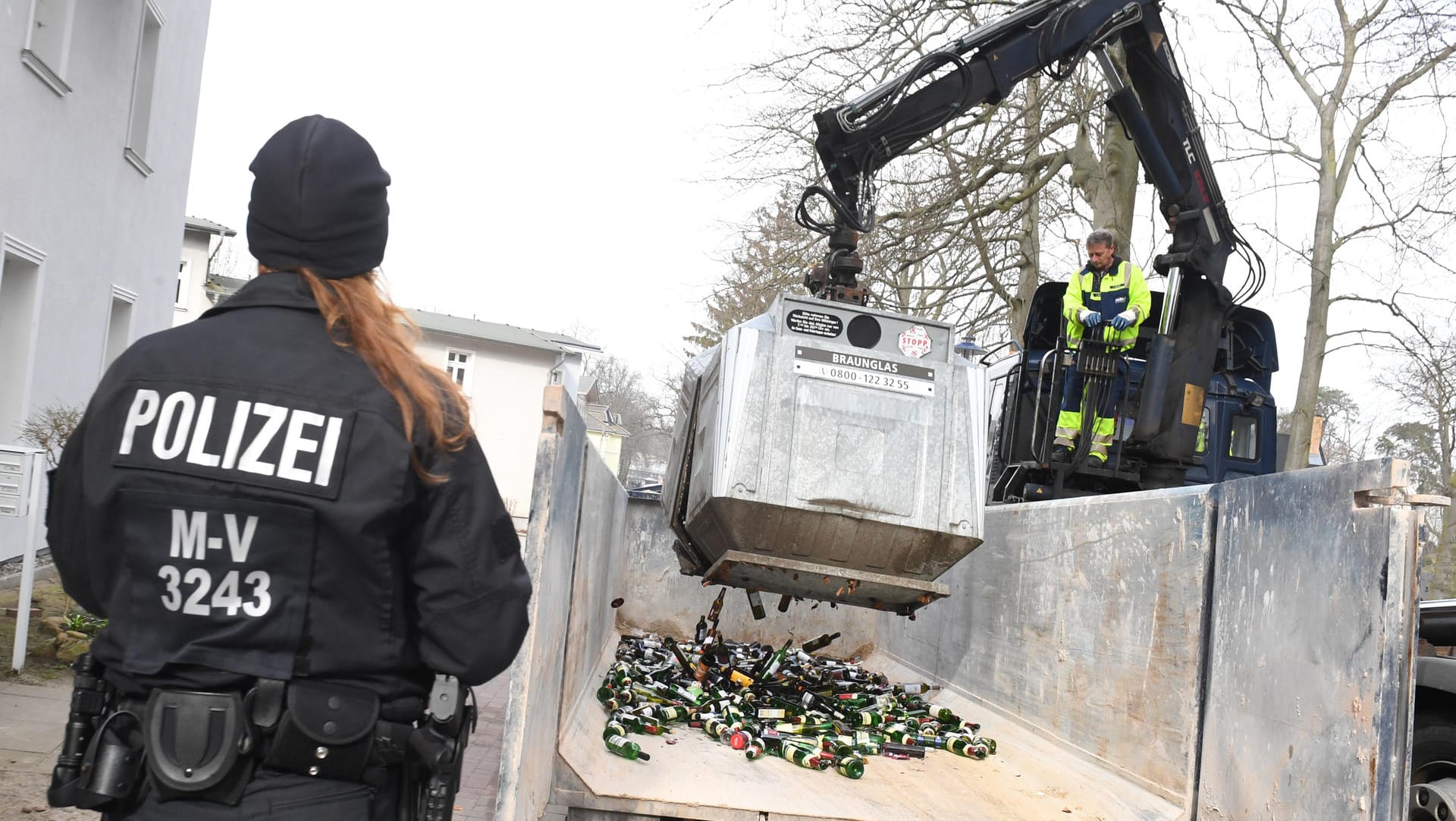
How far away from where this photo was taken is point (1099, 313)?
814 centimetres

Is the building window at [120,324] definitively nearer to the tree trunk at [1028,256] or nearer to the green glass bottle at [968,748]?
the tree trunk at [1028,256]

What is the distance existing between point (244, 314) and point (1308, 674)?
122 inches

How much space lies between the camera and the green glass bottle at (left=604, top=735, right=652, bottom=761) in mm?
4316

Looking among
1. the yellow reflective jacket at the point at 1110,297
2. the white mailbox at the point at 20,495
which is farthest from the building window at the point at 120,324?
the yellow reflective jacket at the point at 1110,297

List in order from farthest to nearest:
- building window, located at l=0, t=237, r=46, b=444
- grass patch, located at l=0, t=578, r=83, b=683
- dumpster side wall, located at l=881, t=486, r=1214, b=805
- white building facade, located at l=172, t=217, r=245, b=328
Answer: white building facade, located at l=172, t=217, r=245, b=328, building window, located at l=0, t=237, r=46, b=444, grass patch, located at l=0, t=578, r=83, b=683, dumpster side wall, located at l=881, t=486, r=1214, b=805

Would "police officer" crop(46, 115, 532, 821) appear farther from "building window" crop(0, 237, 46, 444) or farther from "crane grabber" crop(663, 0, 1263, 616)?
"building window" crop(0, 237, 46, 444)

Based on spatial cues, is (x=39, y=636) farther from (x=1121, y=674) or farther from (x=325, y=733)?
(x=325, y=733)

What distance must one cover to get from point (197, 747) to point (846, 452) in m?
3.75

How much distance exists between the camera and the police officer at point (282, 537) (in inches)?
80.5

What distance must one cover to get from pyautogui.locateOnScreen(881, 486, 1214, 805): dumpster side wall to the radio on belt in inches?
16.8

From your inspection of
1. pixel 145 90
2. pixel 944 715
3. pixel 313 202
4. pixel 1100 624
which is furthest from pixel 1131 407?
pixel 145 90

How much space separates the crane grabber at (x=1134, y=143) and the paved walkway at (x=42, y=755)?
344 centimetres

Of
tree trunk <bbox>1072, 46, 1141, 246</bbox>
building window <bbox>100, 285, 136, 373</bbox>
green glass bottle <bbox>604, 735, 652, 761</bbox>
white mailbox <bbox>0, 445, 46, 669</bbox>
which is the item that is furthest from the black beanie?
tree trunk <bbox>1072, 46, 1141, 246</bbox>

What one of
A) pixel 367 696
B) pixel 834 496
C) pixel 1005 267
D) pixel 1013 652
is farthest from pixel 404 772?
pixel 1005 267
